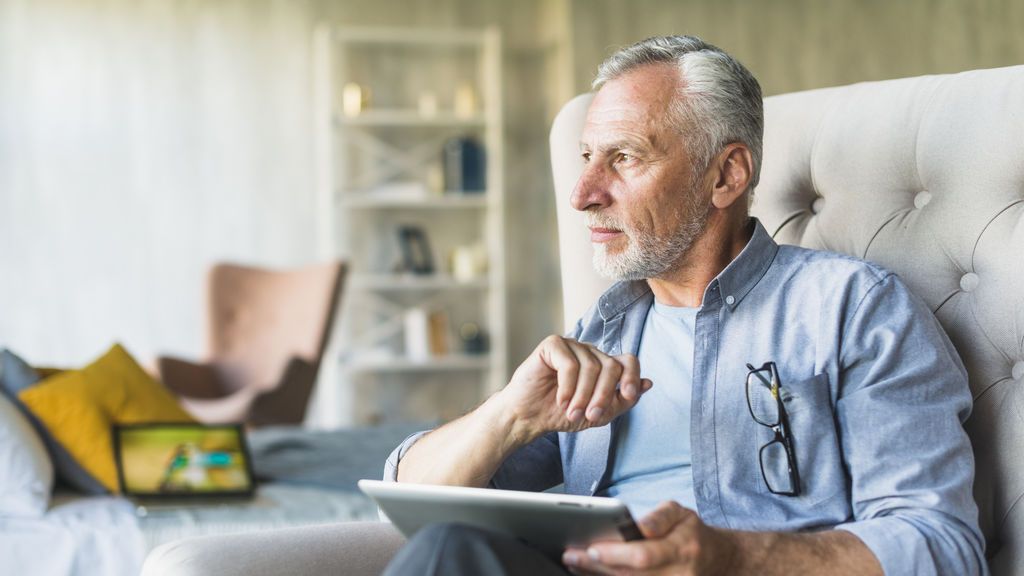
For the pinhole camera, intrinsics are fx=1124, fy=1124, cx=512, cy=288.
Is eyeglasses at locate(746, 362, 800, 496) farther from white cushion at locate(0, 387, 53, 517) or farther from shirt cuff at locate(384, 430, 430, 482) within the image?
white cushion at locate(0, 387, 53, 517)

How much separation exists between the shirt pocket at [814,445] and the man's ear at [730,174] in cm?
35

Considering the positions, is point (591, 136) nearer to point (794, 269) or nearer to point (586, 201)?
point (586, 201)

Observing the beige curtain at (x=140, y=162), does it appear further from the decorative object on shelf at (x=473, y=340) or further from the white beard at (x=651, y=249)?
the white beard at (x=651, y=249)

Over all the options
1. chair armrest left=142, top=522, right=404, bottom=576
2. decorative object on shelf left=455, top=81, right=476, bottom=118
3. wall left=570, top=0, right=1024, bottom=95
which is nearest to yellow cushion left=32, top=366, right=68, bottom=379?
chair armrest left=142, top=522, right=404, bottom=576

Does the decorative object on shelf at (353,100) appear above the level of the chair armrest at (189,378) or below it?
above

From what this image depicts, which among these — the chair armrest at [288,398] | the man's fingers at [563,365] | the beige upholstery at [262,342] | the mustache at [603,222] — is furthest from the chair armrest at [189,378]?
the man's fingers at [563,365]

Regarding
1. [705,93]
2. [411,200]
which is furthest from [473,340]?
[705,93]

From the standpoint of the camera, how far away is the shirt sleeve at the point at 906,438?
1.24 m

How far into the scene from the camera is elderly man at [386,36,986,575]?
122 centimetres

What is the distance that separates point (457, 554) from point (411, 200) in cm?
470

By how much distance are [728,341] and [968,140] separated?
1.36ft

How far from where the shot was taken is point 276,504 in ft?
8.17

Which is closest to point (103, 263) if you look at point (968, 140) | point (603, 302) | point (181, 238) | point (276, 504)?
point (181, 238)

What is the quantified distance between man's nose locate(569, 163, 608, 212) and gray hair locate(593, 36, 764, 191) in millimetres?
135
